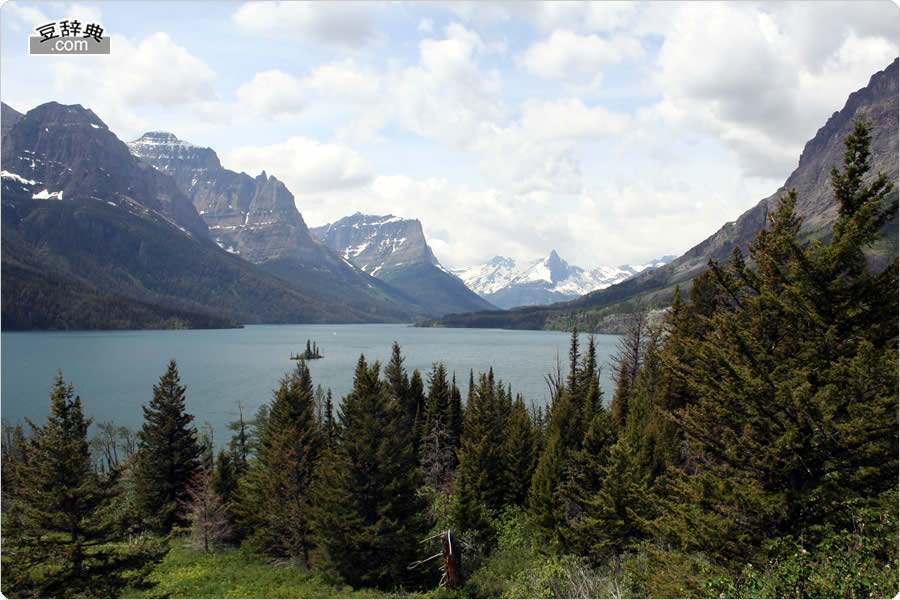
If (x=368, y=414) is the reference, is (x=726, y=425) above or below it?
above

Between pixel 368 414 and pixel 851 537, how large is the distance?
68.8 ft

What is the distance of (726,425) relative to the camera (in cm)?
1471

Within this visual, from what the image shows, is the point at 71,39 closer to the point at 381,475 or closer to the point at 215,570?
the point at 381,475

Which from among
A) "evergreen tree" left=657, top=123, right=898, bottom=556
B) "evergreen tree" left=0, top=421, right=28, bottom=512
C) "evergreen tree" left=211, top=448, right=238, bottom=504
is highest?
"evergreen tree" left=657, top=123, right=898, bottom=556

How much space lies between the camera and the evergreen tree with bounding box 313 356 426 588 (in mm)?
25641

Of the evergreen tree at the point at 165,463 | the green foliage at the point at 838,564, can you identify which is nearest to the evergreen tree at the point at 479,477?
the green foliage at the point at 838,564

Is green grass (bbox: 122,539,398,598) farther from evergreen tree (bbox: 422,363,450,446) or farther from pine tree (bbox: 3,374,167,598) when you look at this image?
evergreen tree (bbox: 422,363,450,446)

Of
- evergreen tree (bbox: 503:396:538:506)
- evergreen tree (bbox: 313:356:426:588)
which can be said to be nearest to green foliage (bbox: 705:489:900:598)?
evergreen tree (bbox: 313:356:426:588)

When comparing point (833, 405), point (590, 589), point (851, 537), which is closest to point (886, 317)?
point (833, 405)

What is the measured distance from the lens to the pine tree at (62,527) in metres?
17.9

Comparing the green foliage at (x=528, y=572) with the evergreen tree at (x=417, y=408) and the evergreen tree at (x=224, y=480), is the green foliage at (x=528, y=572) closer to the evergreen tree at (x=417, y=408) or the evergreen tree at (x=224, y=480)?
the evergreen tree at (x=417, y=408)

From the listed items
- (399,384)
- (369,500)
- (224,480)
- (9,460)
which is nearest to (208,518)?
(224,480)

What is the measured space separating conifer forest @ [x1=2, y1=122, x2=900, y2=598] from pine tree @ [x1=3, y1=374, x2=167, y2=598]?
7cm

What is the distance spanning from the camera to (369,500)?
1041 inches
